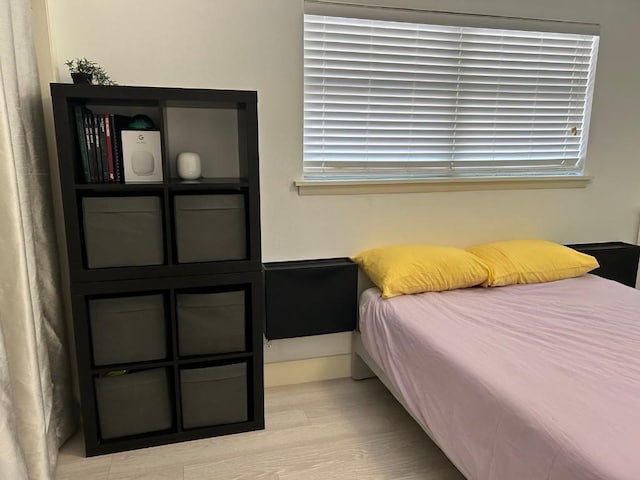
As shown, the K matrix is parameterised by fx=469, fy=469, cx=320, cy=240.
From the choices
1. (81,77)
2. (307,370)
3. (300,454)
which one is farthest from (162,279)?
(307,370)

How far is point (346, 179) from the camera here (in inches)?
102

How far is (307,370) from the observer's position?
267 centimetres

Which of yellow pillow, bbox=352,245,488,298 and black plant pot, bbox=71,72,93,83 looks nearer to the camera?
black plant pot, bbox=71,72,93,83

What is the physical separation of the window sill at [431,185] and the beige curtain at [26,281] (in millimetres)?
1197

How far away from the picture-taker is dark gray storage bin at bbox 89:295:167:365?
197 cm

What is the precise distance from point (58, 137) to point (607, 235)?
322cm

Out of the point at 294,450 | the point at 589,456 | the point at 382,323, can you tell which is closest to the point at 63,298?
the point at 294,450

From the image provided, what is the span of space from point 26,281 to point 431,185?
2024 millimetres

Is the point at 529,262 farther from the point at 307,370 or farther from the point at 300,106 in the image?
the point at 300,106

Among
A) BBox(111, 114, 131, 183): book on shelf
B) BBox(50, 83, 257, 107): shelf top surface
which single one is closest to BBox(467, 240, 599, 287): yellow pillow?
BBox(50, 83, 257, 107): shelf top surface

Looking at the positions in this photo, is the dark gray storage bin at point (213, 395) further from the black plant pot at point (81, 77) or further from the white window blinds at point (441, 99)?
the black plant pot at point (81, 77)

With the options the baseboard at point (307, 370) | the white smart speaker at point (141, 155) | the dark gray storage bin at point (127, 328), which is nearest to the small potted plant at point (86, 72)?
the white smart speaker at point (141, 155)

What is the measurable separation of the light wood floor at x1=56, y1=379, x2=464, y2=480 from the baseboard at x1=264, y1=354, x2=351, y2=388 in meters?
0.22

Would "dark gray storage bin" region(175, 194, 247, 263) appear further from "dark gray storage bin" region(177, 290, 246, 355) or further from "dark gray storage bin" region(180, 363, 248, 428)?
"dark gray storage bin" region(180, 363, 248, 428)
